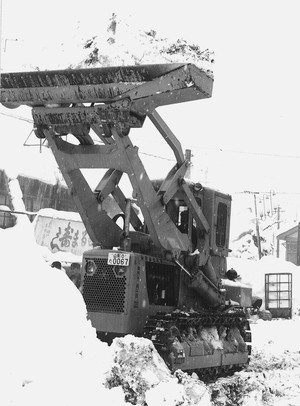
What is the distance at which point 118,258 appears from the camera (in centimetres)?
923

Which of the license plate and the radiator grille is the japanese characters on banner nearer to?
the radiator grille

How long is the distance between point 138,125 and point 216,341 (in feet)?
12.2

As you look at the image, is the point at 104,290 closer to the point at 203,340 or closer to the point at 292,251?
the point at 203,340

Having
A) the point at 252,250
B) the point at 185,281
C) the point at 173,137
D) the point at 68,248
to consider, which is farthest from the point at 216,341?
the point at 252,250

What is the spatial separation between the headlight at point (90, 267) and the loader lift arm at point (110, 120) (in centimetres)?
34

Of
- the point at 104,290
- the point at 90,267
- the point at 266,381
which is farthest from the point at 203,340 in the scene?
the point at 90,267

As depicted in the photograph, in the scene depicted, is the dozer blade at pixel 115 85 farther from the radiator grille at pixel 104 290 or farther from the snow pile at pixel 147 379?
the snow pile at pixel 147 379

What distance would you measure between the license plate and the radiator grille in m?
0.13

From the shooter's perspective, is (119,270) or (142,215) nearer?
(119,270)

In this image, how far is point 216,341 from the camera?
33.7 ft

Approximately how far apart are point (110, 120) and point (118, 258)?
6.39ft

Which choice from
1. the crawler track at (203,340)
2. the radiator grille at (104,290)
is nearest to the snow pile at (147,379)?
the crawler track at (203,340)

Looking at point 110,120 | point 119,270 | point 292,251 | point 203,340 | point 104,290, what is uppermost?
point 292,251

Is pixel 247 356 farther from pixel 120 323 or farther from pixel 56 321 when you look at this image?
pixel 56 321
